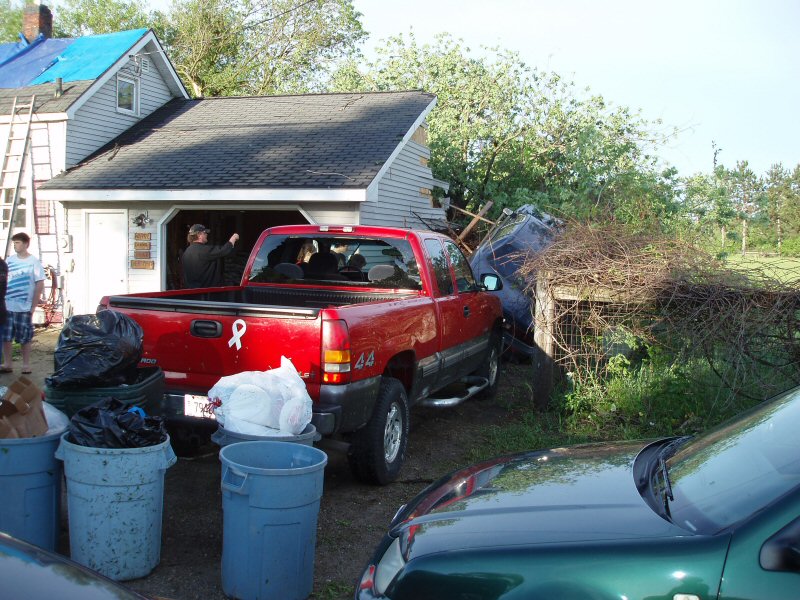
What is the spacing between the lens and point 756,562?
2053 mm

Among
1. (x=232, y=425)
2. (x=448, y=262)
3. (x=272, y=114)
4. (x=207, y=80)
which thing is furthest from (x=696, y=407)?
(x=207, y=80)

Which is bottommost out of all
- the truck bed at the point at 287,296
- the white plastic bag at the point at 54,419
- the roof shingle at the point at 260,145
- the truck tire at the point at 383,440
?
the truck tire at the point at 383,440

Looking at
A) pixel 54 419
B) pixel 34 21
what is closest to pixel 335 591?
pixel 54 419

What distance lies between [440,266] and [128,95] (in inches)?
490

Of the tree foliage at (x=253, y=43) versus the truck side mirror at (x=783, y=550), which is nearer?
the truck side mirror at (x=783, y=550)

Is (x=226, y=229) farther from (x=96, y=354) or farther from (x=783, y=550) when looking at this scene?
(x=783, y=550)

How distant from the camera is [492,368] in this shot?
873cm

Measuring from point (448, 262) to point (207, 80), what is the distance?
1063 inches

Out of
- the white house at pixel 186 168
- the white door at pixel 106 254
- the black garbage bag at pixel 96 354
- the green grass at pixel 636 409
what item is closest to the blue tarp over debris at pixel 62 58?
the white house at pixel 186 168

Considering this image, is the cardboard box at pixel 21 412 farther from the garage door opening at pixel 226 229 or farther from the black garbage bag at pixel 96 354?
the garage door opening at pixel 226 229

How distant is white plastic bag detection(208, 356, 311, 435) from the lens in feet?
14.5

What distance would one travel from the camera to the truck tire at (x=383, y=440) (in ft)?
17.8

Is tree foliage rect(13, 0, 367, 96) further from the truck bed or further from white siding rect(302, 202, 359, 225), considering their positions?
the truck bed

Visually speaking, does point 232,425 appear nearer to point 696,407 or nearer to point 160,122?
point 696,407
